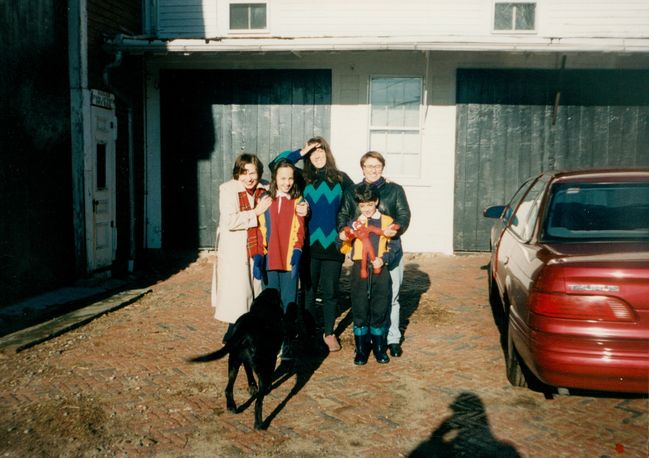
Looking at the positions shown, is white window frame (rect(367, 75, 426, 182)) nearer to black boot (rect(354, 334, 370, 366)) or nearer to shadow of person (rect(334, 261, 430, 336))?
shadow of person (rect(334, 261, 430, 336))

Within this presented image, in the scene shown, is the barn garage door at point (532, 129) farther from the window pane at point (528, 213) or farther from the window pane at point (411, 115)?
the window pane at point (528, 213)

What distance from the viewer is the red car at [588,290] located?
3.68 meters

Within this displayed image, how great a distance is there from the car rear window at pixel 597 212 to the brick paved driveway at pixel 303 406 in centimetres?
127

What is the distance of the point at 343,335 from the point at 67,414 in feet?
9.58

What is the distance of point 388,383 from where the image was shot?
5020 millimetres

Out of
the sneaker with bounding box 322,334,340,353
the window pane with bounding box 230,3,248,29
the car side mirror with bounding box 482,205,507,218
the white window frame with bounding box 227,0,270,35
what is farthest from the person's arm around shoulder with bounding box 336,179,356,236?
the window pane with bounding box 230,3,248,29

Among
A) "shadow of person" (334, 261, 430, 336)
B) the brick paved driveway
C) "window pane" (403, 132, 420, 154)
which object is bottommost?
the brick paved driveway

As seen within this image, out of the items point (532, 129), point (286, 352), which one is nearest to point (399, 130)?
point (532, 129)

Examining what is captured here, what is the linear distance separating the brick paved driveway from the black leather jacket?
4.28 ft

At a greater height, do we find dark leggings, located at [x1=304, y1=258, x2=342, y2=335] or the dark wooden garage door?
the dark wooden garage door

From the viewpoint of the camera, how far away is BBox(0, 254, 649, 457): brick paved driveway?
3.91 metres

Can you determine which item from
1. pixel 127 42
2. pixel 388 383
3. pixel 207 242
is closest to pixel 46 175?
pixel 127 42

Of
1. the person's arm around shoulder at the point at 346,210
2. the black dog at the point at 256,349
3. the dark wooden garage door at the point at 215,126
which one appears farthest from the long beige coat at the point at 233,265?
the dark wooden garage door at the point at 215,126

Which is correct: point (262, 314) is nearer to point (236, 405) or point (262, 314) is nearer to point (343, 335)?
point (236, 405)
